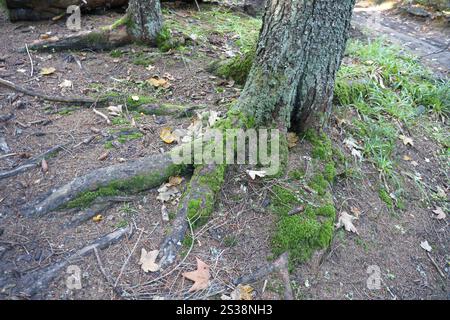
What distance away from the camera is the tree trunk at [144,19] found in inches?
176

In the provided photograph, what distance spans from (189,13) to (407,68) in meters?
3.81

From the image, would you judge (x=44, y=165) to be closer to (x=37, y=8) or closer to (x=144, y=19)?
(x=144, y=19)

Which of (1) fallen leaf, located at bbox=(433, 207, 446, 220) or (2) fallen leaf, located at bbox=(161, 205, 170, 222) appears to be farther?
(1) fallen leaf, located at bbox=(433, 207, 446, 220)

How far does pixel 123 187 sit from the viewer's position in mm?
2799

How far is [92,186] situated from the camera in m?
2.74

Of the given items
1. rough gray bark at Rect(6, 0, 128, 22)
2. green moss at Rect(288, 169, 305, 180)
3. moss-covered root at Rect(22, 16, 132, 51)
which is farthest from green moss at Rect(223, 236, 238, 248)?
rough gray bark at Rect(6, 0, 128, 22)

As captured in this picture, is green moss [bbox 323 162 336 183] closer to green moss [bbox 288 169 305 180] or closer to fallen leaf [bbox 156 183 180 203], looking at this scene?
green moss [bbox 288 169 305 180]

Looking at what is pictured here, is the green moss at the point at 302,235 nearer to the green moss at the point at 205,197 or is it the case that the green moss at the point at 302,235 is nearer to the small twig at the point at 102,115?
the green moss at the point at 205,197

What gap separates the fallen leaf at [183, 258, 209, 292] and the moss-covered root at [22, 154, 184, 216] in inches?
31.6

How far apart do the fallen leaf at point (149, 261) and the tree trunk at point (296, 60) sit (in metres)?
1.42

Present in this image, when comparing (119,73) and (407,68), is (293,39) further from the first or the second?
(407,68)

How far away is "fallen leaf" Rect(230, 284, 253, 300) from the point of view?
7.64 feet
